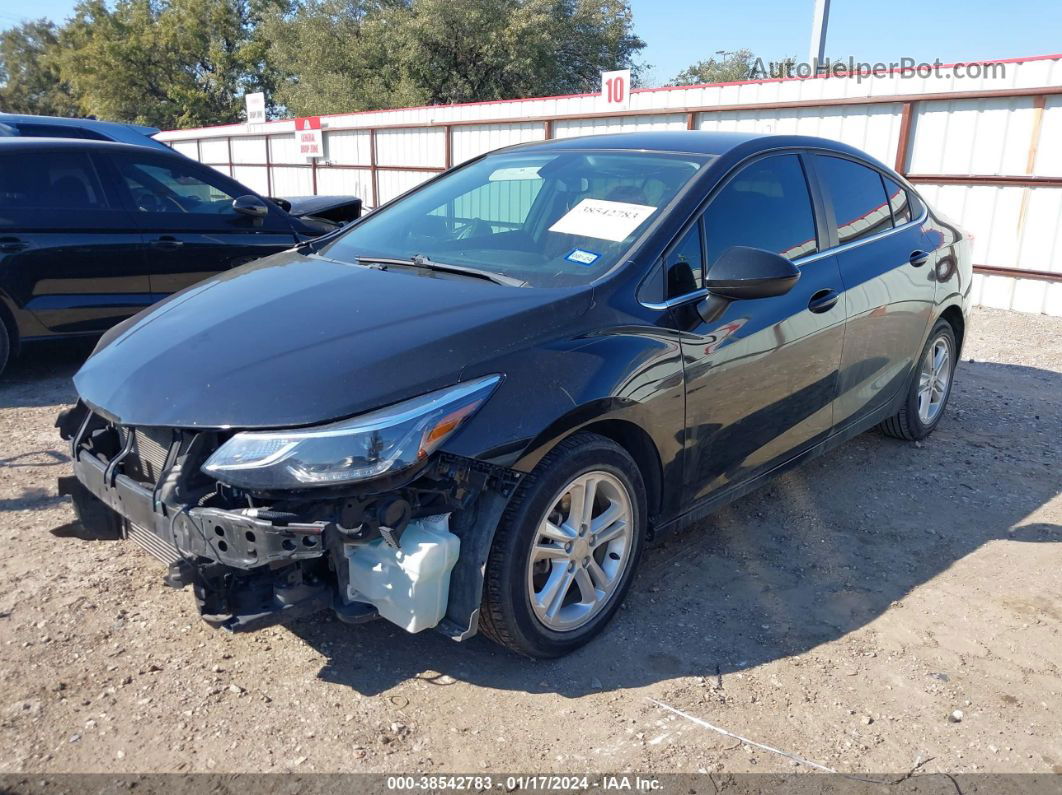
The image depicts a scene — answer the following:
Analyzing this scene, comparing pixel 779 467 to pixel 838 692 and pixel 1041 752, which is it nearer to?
pixel 838 692

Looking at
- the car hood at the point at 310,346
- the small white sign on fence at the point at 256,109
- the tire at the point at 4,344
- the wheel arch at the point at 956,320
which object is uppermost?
the small white sign on fence at the point at 256,109

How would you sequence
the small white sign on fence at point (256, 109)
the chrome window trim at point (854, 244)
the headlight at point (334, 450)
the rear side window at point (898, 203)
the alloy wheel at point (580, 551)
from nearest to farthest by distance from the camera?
the headlight at point (334, 450) < the alloy wheel at point (580, 551) < the chrome window trim at point (854, 244) < the rear side window at point (898, 203) < the small white sign on fence at point (256, 109)

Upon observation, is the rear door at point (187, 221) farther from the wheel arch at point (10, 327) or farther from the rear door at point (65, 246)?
the wheel arch at point (10, 327)

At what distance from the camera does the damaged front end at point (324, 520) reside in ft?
7.65

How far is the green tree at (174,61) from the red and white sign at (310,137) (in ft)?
83.0

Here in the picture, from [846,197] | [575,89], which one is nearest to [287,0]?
[575,89]

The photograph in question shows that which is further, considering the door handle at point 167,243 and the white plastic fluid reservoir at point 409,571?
the door handle at point 167,243

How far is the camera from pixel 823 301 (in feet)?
12.3

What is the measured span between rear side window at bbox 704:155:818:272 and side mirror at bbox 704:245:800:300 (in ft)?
0.80

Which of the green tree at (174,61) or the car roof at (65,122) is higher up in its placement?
the green tree at (174,61)

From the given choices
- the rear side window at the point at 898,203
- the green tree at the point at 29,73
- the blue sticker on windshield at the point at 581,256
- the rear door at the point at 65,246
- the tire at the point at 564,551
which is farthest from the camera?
the green tree at the point at 29,73

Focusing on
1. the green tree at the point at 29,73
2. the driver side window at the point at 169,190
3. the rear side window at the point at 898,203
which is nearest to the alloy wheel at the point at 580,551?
the rear side window at the point at 898,203

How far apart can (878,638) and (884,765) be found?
2.39 feet

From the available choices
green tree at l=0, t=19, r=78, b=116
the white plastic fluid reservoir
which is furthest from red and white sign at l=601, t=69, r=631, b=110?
green tree at l=0, t=19, r=78, b=116
